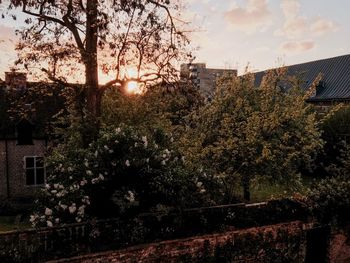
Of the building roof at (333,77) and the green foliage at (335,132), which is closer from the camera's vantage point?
the green foliage at (335,132)

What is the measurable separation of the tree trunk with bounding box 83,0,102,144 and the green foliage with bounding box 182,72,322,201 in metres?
3.83

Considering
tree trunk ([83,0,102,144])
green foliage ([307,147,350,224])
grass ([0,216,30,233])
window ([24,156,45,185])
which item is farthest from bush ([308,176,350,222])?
window ([24,156,45,185])

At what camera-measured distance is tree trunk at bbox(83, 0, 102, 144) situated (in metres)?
12.6

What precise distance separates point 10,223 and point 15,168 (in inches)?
245

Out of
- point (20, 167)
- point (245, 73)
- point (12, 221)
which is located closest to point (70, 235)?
point (245, 73)

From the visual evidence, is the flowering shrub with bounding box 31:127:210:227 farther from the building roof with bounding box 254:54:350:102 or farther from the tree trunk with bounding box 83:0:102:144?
the building roof with bounding box 254:54:350:102

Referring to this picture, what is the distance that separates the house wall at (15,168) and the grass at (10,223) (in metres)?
3.77

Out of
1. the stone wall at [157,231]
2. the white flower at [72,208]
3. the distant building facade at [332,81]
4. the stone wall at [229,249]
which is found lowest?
the stone wall at [229,249]

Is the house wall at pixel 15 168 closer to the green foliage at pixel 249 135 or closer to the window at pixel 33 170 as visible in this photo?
the window at pixel 33 170

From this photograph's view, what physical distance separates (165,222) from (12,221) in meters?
16.2

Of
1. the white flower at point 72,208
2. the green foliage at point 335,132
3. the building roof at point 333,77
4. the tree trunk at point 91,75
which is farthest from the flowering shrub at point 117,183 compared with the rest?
the building roof at point 333,77

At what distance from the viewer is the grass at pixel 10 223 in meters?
19.4

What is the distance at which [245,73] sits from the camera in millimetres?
18172

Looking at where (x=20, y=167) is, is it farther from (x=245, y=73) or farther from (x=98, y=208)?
(x=98, y=208)
